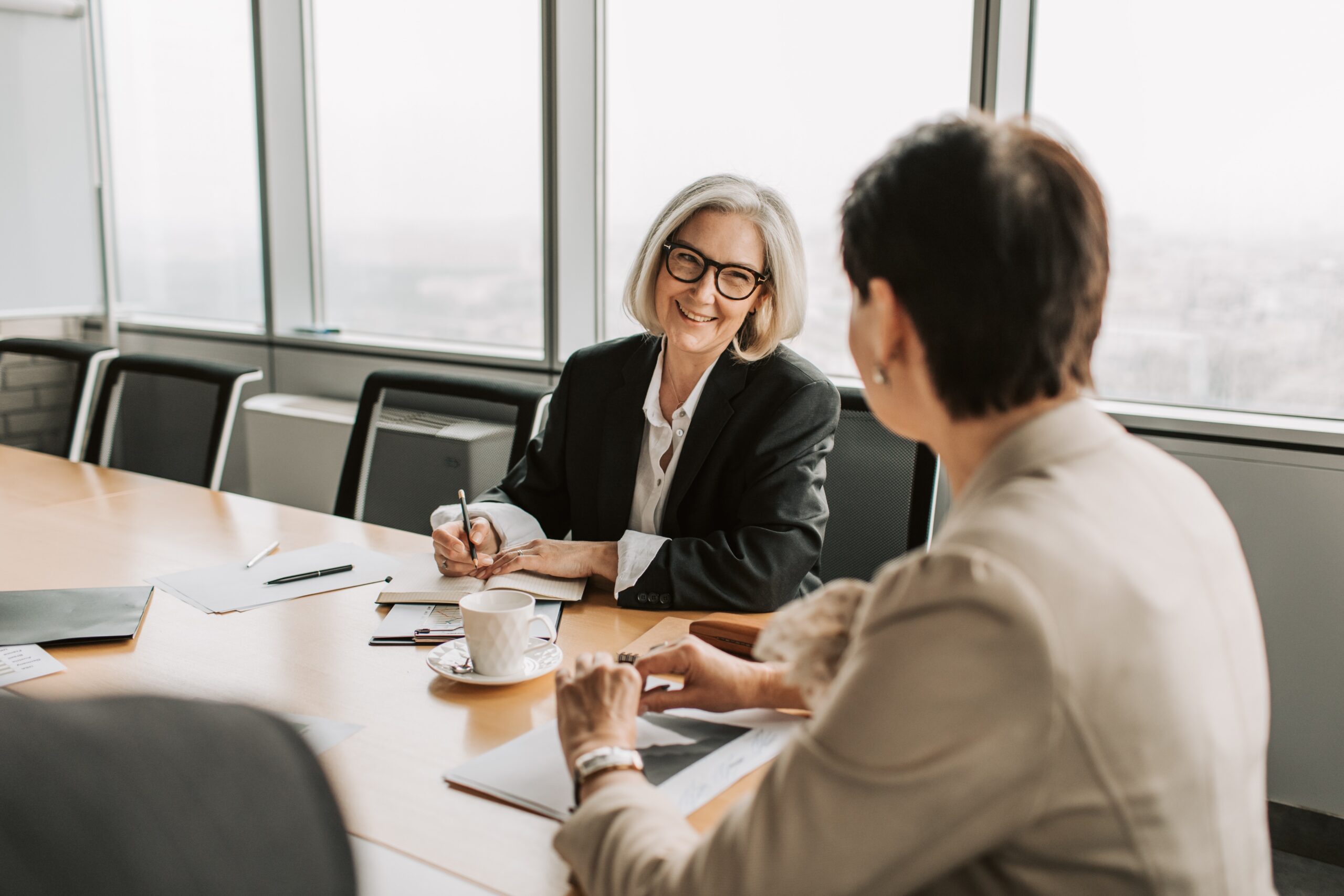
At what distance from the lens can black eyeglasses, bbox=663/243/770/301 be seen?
1.76 meters

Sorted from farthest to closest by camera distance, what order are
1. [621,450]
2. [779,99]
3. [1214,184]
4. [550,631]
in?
[779,99] → [1214,184] → [621,450] → [550,631]

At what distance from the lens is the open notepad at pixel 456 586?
1.47 meters

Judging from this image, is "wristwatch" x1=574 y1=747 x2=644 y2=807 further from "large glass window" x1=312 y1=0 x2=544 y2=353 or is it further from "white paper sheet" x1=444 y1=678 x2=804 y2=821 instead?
"large glass window" x1=312 y1=0 x2=544 y2=353

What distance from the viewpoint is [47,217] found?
413cm

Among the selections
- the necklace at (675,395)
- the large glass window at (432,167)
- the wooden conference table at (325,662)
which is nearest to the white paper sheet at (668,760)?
the wooden conference table at (325,662)

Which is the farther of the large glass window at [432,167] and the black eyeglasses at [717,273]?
the large glass window at [432,167]

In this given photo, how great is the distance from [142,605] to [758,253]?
1.12m

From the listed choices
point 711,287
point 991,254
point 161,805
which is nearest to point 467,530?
point 711,287

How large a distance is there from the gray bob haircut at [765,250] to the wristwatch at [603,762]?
103 cm

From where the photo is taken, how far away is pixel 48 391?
3.45m

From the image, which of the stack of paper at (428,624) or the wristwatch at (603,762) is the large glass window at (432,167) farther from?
the wristwatch at (603,762)

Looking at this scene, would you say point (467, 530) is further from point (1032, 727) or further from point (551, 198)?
point (551, 198)

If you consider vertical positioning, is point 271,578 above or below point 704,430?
below

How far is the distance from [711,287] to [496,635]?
2.63ft
